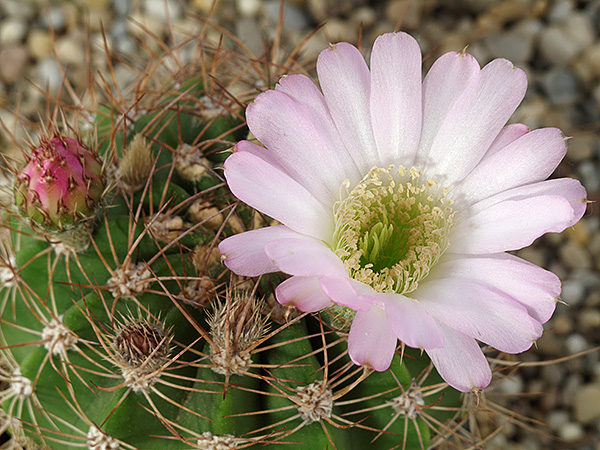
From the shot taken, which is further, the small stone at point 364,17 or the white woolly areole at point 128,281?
the small stone at point 364,17

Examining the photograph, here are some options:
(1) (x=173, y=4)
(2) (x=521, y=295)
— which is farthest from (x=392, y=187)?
(1) (x=173, y=4)

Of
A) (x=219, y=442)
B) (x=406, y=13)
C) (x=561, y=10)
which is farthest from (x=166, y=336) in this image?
(x=561, y=10)

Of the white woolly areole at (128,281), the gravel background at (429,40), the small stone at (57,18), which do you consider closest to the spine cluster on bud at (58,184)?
the white woolly areole at (128,281)

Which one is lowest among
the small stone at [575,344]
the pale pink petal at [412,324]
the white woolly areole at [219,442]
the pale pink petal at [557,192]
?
the small stone at [575,344]

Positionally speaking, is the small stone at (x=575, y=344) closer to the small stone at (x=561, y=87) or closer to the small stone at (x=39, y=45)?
the small stone at (x=561, y=87)

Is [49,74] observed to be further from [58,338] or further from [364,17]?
[58,338]

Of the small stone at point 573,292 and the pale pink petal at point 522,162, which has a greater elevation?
the pale pink petal at point 522,162
